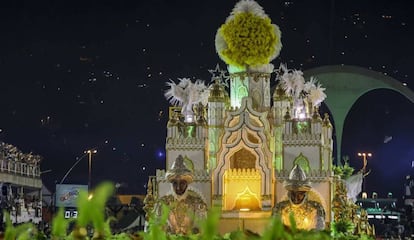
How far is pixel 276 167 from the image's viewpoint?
27562 millimetres

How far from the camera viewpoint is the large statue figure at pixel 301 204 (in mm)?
24688

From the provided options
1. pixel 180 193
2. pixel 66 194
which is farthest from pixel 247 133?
pixel 66 194

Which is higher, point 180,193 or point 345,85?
point 345,85

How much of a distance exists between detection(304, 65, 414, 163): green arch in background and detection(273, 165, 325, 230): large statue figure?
16908 mm

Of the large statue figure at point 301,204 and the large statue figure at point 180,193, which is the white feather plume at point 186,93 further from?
the large statue figure at point 301,204

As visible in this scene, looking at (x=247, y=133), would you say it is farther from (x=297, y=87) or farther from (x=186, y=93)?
(x=186, y=93)

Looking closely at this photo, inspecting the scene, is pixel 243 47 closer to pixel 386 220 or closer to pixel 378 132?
pixel 386 220

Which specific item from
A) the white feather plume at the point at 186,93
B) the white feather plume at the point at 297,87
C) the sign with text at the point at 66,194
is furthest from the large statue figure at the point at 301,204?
the sign with text at the point at 66,194

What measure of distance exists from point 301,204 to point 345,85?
1902cm

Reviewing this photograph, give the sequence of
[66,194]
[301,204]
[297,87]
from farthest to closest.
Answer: [66,194] → [297,87] → [301,204]

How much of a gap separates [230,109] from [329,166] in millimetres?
4418

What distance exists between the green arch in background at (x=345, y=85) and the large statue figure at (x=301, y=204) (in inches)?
666

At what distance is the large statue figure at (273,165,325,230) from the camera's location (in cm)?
2469

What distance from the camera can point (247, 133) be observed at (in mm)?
27172
